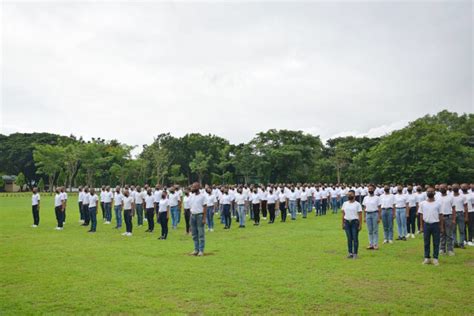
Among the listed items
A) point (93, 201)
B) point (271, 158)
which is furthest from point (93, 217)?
point (271, 158)

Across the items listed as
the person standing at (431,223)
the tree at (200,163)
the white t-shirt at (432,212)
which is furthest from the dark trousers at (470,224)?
the tree at (200,163)

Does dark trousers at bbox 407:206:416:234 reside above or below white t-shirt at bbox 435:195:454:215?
below

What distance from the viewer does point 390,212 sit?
45.3ft

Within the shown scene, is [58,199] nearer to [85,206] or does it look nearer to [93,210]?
[93,210]

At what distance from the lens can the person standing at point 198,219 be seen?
466 inches

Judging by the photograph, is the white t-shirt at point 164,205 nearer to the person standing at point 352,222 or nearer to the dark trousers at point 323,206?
the person standing at point 352,222

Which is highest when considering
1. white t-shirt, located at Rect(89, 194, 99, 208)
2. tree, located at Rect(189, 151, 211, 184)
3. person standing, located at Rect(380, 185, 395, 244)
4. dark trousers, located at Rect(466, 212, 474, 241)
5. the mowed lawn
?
tree, located at Rect(189, 151, 211, 184)

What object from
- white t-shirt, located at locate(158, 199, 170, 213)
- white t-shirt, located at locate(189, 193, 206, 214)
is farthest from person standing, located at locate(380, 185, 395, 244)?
white t-shirt, located at locate(158, 199, 170, 213)

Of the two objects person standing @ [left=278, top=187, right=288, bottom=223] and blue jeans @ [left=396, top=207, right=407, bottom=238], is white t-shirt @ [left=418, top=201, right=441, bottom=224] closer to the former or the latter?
blue jeans @ [left=396, top=207, right=407, bottom=238]

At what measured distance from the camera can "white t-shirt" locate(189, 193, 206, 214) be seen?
12102mm

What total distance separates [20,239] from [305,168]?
42841 millimetres

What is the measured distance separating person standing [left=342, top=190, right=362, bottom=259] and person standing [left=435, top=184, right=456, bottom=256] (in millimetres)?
2557

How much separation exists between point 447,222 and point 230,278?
7.05 metres

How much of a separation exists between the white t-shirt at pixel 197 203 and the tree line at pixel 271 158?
3220 cm
